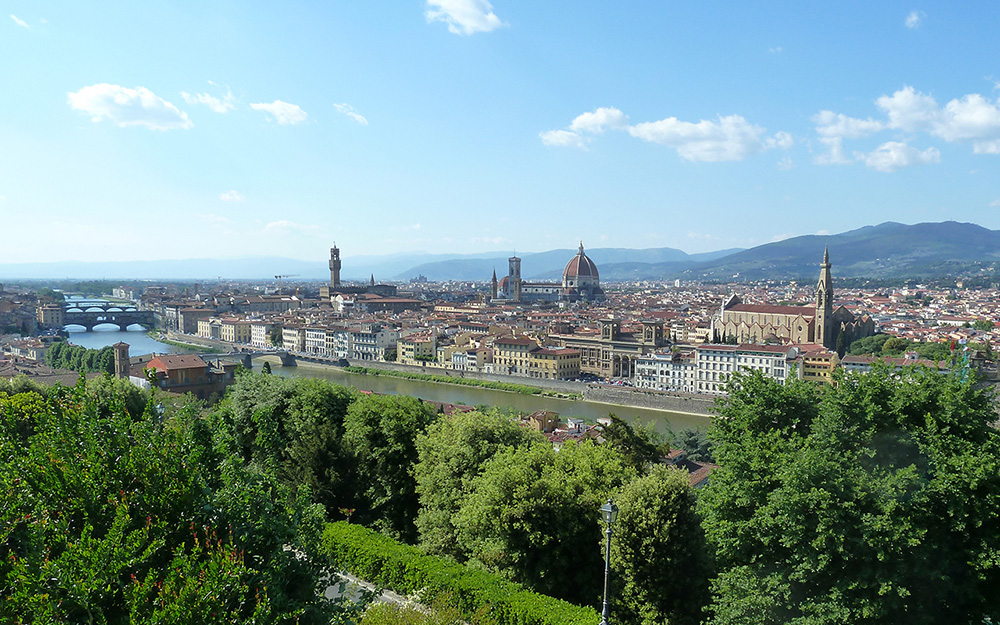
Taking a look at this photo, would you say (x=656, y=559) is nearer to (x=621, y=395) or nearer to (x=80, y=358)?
(x=621, y=395)

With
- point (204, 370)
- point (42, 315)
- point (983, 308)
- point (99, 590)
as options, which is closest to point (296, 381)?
point (99, 590)

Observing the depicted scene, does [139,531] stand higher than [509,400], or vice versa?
[139,531]

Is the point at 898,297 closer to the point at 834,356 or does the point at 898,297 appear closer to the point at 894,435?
the point at 834,356

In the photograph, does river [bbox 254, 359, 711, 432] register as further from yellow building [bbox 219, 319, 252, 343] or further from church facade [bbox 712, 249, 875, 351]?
yellow building [bbox 219, 319, 252, 343]

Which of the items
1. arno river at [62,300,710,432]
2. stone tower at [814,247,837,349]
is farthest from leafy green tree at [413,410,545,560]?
stone tower at [814,247,837,349]

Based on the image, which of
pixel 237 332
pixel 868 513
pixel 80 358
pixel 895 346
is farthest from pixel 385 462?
pixel 237 332

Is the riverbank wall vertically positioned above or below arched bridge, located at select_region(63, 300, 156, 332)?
below

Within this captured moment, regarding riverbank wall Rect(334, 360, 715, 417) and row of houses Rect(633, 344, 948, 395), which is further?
row of houses Rect(633, 344, 948, 395)
